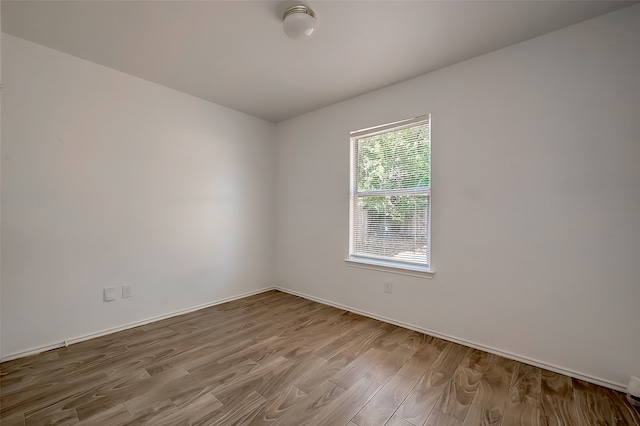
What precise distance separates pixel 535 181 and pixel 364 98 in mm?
1882

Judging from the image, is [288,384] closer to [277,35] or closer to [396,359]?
[396,359]

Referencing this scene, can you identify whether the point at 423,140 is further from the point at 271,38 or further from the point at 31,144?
the point at 31,144

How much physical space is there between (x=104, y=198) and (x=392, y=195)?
2877 millimetres

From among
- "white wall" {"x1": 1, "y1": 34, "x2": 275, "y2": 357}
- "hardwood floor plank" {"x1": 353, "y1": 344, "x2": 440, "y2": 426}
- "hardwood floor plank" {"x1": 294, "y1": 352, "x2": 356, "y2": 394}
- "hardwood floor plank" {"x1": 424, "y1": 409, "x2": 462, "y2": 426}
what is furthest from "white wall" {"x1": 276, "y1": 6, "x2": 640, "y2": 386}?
"white wall" {"x1": 1, "y1": 34, "x2": 275, "y2": 357}

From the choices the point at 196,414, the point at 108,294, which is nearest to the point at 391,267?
the point at 196,414

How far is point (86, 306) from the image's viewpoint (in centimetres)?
243

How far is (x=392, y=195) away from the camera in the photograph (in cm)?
292

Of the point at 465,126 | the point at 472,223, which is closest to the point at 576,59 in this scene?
the point at 465,126

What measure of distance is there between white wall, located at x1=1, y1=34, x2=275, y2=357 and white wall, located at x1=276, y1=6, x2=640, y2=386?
2088 mm

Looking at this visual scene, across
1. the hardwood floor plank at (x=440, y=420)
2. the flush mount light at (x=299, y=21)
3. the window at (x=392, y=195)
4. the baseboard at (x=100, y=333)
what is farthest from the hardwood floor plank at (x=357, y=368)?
the flush mount light at (x=299, y=21)

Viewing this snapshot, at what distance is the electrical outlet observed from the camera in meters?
2.53

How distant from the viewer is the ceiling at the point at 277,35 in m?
1.79

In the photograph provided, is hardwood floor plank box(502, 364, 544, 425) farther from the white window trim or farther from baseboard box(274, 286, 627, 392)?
the white window trim

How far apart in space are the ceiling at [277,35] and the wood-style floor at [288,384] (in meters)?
2.55
